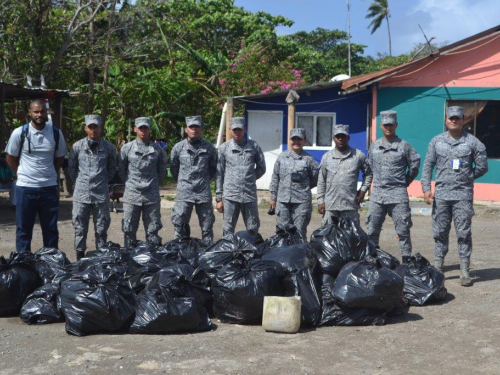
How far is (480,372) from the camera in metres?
5.14

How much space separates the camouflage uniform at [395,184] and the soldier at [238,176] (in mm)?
1440

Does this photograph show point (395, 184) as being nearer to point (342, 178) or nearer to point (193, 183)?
point (342, 178)

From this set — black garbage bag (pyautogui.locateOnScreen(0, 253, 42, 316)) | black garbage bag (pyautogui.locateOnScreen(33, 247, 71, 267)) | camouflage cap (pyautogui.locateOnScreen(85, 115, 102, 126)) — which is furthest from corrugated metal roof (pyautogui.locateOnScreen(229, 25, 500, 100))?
black garbage bag (pyautogui.locateOnScreen(0, 253, 42, 316))

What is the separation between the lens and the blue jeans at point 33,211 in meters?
7.93

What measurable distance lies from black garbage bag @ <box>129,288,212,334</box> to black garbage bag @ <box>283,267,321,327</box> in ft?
2.68

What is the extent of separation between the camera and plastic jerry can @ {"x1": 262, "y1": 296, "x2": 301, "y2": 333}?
6012 mm

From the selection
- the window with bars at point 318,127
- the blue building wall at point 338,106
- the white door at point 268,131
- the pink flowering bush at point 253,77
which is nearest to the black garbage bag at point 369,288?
the blue building wall at point 338,106

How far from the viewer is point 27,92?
13789 millimetres

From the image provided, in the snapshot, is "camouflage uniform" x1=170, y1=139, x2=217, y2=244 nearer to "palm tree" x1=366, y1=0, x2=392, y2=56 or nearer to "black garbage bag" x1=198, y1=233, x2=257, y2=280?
"black garbage bag" x1=198, y1=233, x2=257, y2=280

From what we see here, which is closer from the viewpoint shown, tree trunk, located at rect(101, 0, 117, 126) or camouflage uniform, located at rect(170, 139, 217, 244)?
camouflage uniform, located at rect(170, 139, 217, 244)

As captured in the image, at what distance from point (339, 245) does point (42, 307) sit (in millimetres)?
→ 2744

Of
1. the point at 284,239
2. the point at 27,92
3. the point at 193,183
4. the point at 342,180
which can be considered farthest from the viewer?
the point at 27,92

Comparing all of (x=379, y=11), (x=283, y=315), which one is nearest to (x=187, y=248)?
(x=283, y=315)

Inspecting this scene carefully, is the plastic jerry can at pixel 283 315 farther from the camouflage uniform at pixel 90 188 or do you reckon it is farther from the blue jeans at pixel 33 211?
the blue jeans at pixel 33 211
